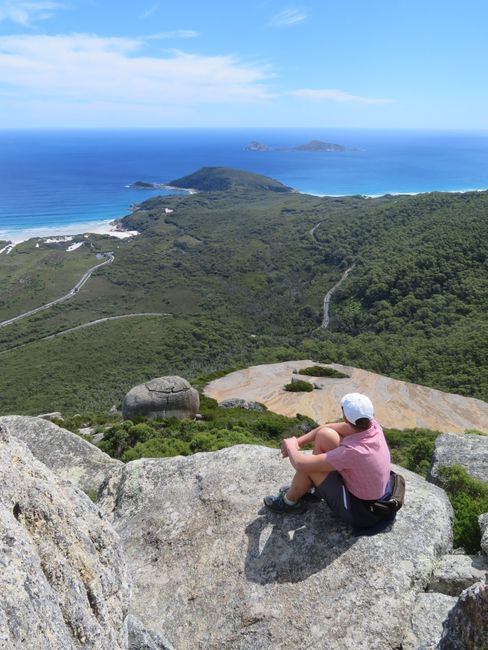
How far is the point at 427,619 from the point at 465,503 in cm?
305

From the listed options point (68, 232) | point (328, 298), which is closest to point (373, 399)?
point (328, 298)

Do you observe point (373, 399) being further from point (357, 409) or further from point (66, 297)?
point (66, 297)

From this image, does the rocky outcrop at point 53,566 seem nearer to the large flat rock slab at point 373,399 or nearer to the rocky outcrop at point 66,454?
the rocky outcrop at point 66,454

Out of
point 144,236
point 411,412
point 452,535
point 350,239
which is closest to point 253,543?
point 452,535

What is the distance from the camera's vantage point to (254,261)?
419 feet

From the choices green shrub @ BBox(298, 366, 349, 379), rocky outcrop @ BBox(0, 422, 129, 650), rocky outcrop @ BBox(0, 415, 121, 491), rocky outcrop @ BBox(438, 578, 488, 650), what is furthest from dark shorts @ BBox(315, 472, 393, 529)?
→ green shrub @ BBox(298, 366, 349, 379)

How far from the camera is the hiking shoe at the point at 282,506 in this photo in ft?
23.3

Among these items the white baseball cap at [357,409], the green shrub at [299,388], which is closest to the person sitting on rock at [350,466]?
the white baseball cap at [357,409]

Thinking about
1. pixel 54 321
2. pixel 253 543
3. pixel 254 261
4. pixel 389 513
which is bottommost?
pixel 54 321

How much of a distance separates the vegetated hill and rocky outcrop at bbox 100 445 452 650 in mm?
35829

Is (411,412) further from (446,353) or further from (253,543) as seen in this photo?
(253,543)

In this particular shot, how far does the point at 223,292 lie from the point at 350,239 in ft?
116

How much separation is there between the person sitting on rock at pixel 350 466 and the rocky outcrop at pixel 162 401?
21509mm

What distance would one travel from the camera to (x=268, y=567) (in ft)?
21.4
